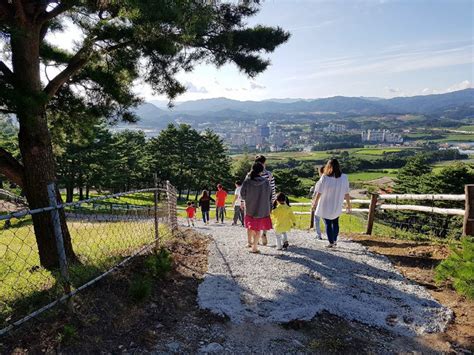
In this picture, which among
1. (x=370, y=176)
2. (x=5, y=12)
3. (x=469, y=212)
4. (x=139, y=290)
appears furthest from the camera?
(x=370, y=176)

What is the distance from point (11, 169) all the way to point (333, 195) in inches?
217

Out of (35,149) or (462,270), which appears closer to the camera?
(462,270)

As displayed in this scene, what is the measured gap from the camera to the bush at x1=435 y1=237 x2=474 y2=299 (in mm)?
4340

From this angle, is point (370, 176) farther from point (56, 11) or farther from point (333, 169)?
point (56, 11)

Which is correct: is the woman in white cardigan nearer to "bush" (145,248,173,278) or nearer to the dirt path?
the dirt path

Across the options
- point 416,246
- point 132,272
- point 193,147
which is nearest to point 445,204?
point 416,246

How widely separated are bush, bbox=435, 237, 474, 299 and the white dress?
2205mm

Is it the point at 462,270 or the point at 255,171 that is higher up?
the point at 255,171

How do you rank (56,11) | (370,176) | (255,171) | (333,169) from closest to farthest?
(56,11)
(255,171)
(333,169)
(370,176)

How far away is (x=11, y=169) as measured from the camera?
5.35 m

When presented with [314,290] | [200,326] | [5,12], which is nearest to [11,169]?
[5,12]

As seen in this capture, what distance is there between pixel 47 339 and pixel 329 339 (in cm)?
270

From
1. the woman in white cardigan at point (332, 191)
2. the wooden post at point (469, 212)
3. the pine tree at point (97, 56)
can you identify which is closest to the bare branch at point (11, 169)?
the pine tree at point (97, 56)

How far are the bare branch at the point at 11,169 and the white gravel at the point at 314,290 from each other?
10.6ft
